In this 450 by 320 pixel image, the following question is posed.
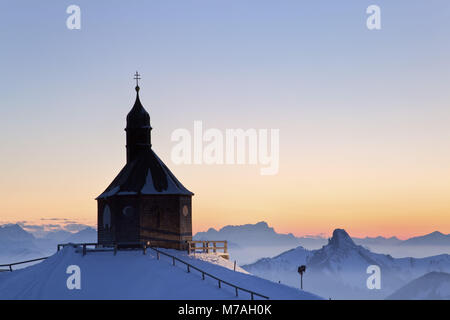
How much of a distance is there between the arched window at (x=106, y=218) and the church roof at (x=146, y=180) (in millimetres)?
1064

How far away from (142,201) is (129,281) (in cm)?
1045

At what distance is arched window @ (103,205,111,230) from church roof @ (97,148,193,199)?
1.06m

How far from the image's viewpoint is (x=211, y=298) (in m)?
42.4

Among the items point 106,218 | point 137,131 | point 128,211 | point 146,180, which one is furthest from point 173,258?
point 137,131

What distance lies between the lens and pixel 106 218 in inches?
2248

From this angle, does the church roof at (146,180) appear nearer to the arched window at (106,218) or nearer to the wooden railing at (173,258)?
the arched window at (106,218)

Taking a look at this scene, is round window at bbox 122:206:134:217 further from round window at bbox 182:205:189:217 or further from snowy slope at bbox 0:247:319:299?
round window at bbox 182:205:189:217

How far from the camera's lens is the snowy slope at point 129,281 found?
43.9 meters

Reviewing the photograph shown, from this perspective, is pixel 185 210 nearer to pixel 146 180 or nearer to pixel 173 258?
pixel 146 180
